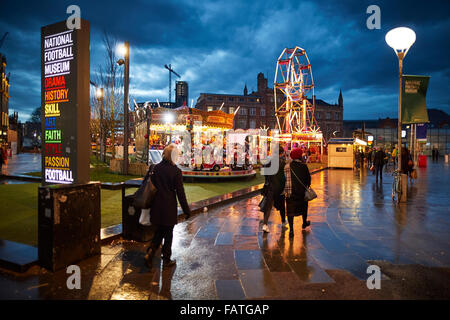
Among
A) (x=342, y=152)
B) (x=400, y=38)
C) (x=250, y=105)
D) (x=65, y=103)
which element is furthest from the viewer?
(x=250, y=105)

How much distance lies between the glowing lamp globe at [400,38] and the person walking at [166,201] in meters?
7.95

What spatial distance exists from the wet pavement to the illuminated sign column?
1.43 meters

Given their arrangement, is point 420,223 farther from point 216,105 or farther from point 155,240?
point 216,105

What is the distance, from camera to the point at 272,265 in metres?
4.46

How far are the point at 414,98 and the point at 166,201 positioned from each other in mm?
8833

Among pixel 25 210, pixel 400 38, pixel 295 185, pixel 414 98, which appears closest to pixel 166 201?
pixel 295 185

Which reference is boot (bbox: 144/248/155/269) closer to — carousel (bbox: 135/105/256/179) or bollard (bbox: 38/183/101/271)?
bollard (bbox: 38/183/101/271)

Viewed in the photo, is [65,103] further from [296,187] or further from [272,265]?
[296,187]

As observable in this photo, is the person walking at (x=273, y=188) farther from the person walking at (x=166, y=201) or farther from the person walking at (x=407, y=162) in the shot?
the person walking at (x=407, y=162)

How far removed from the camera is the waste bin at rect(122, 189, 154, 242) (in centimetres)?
551

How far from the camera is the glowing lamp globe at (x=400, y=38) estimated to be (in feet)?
28.6

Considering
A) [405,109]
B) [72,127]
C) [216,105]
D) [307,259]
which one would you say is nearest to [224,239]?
[307,259]

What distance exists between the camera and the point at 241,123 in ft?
241
